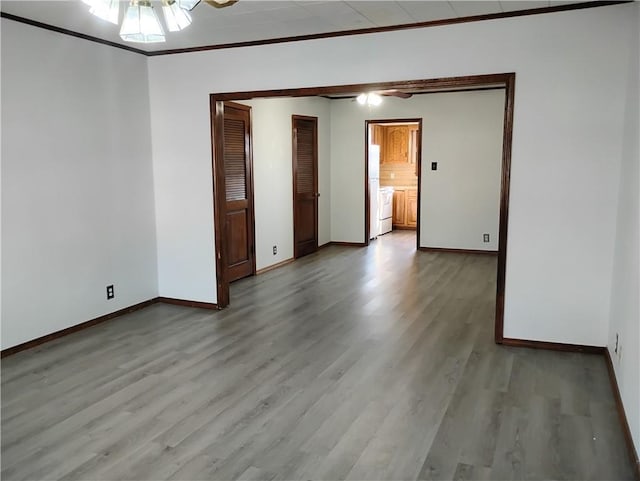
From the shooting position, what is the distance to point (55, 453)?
260 centimetres

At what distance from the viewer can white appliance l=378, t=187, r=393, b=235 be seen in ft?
33.0

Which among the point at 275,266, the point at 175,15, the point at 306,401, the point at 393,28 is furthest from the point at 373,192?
the point at 175,15

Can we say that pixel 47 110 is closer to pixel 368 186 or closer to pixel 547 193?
pixel 547 193

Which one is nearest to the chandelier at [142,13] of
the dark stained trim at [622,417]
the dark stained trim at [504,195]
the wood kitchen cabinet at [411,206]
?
the dark stained trim at [504,195]

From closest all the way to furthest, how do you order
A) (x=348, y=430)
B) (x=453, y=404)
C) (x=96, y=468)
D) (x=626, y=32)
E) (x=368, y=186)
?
1. (x=96, y=468)
2. (x=348, y=430)
3. (x=453, y=404)
4. (x=626, y=32)
5. (x=368, y=186)

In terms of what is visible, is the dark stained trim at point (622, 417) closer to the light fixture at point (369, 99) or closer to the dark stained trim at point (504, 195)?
the dark stained trim at point (504, 195)

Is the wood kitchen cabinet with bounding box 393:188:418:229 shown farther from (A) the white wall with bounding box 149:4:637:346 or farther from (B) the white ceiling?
(B) the white ceiling

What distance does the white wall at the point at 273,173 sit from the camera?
6.72 meters

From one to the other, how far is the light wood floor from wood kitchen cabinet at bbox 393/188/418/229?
6.07 m

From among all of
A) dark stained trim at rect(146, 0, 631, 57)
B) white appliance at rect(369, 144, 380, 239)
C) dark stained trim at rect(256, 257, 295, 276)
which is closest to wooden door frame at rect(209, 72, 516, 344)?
dark stained trim at rect(146, 0, 631, 57)

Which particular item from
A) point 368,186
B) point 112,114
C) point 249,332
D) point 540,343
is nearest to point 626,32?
point 540,343

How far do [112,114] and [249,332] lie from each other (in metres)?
2.30

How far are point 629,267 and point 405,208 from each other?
826 cm

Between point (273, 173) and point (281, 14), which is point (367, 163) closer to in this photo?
point (273, 173)
